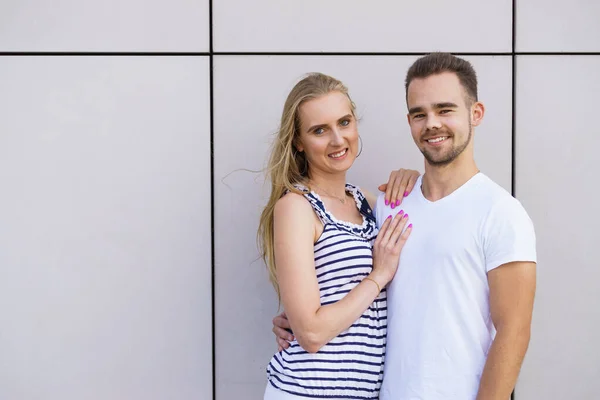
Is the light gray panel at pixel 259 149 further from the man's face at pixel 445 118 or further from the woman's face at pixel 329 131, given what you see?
the man's face at pixel 445 118

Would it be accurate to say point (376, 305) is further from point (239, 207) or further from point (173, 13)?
point (173, 13)

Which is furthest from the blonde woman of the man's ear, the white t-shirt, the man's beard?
the man's ear

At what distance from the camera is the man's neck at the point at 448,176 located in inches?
80.3

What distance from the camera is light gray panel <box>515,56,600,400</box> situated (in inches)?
108

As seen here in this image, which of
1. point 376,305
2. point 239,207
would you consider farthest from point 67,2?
point 376,305

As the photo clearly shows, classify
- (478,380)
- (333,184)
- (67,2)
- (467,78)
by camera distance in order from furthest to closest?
(67,2), (333,184), (467,78), (478,380)

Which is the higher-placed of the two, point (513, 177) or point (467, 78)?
point (467, 78)

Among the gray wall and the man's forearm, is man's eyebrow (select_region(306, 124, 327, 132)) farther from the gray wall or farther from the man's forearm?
the man's forearm

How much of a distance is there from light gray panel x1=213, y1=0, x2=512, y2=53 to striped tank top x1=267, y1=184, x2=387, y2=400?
36.8 inches

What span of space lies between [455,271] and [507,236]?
203mm

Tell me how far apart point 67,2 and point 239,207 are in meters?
1.25

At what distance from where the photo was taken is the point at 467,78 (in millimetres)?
2049

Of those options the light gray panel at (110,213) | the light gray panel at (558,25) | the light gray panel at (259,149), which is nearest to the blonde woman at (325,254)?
the light gray panel at (259,149)

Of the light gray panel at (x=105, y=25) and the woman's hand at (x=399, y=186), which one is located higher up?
the light gray panel at (x=105, y=25)
